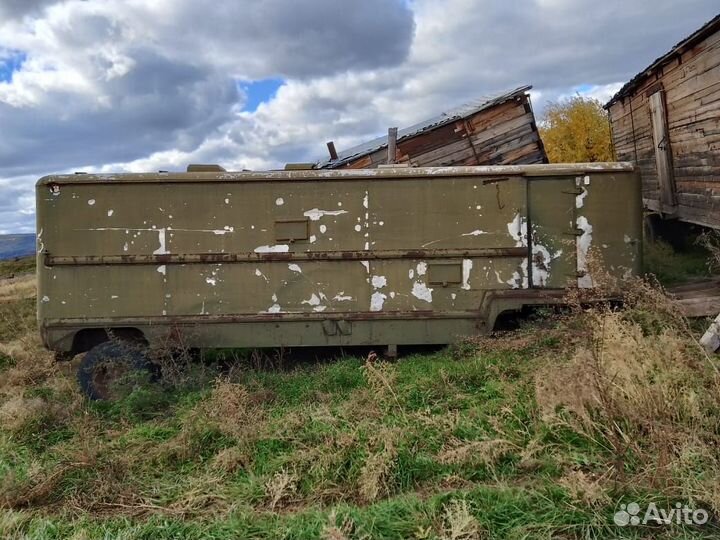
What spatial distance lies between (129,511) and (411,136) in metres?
10.0

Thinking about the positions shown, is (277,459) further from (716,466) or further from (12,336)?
(12,336)

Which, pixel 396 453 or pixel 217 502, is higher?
pixel 396 453

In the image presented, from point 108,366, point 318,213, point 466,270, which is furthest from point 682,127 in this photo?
point 108,366

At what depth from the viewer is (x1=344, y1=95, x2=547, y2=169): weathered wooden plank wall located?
11906mm

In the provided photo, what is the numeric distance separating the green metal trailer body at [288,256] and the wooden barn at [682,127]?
5435 mm

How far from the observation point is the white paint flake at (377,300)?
6.12 meters

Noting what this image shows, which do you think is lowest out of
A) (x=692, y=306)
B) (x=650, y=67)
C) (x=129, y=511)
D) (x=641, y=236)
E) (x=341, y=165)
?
(x=129, y=511)

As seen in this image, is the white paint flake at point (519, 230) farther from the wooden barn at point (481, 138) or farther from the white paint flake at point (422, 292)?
the wooden barn at point (481, 138)

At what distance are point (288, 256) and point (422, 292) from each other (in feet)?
5.28

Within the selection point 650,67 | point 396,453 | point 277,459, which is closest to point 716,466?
point 396,453

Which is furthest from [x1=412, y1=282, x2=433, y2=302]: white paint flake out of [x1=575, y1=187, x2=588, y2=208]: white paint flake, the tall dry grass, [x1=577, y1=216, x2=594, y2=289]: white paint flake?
[x1=575, y1=187, x2=588, y2=208]: white paint flake

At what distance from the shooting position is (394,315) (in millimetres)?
6125

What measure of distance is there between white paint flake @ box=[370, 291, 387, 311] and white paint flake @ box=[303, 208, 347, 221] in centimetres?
102

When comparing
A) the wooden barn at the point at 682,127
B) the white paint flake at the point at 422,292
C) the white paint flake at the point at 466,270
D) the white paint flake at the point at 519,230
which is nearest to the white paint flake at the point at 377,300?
the white paint flake at the point at 422,292
